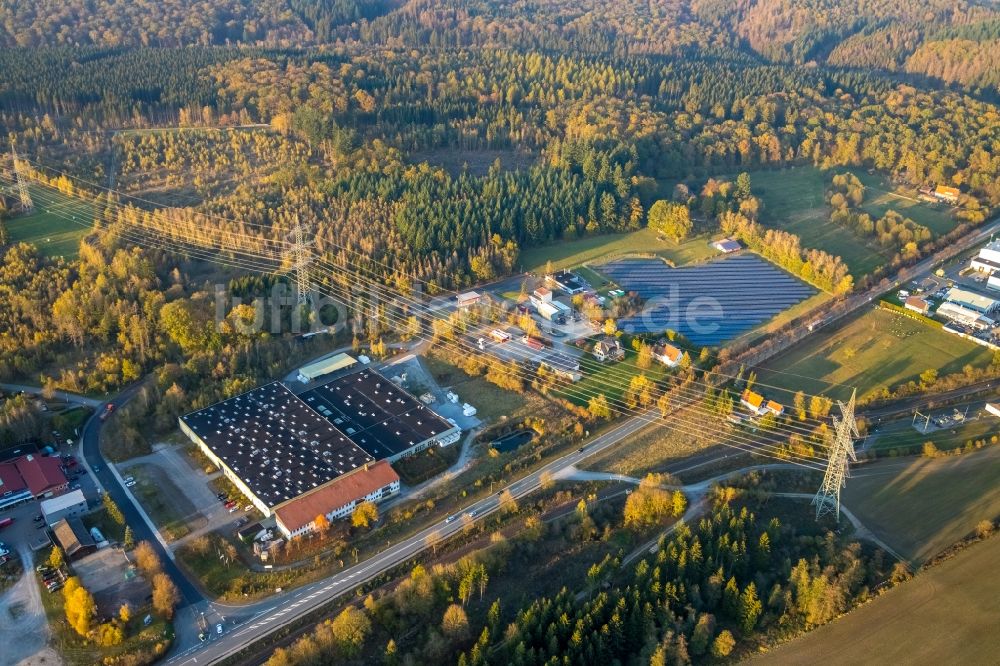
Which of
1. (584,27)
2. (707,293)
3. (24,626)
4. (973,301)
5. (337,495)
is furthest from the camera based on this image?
(584,27)

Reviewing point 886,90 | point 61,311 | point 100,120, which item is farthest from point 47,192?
point 886,90

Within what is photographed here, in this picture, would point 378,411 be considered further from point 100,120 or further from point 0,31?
point 0,31

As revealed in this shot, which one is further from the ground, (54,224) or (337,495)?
(54,224)

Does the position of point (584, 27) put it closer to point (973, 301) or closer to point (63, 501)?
point (973, 301)

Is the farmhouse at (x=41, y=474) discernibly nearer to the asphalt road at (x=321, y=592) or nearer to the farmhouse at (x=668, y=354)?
the asphalt road at (x=321, y=592)

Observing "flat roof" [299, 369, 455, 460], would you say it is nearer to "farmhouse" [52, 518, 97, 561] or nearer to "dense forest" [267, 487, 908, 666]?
"dense forest" [267, 487, 908, 666]

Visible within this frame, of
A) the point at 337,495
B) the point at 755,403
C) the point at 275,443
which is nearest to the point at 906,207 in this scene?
the point at 755,403
